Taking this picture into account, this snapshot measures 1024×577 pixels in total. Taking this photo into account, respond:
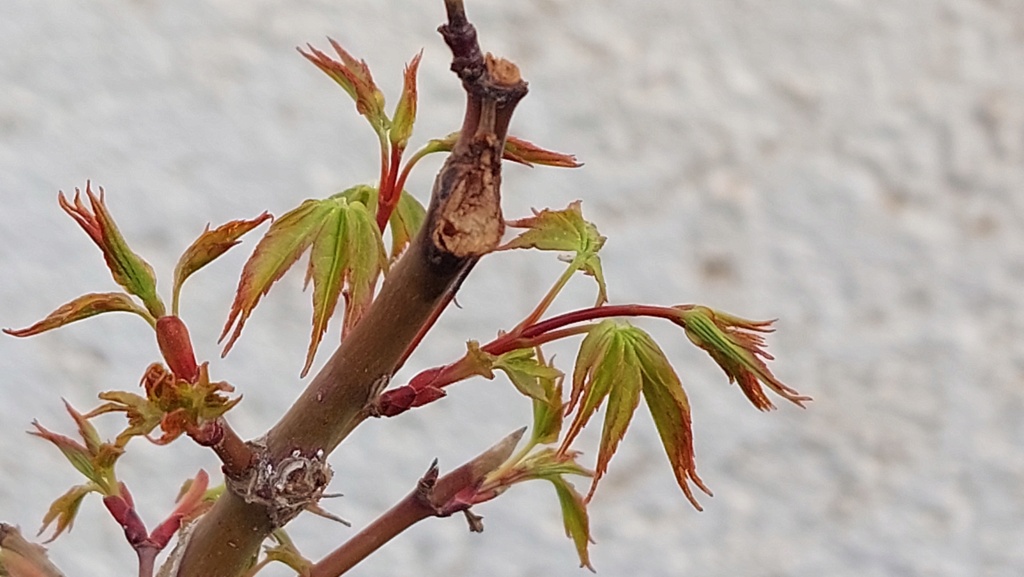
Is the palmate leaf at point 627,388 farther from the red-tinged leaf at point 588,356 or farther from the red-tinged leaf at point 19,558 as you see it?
the red-tinged leaf at point 19,558

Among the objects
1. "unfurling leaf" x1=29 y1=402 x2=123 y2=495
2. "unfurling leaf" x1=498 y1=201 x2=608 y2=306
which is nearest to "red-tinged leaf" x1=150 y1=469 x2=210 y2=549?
"unfurling leaf" x1=29 y1=402 x2=123 y2=495

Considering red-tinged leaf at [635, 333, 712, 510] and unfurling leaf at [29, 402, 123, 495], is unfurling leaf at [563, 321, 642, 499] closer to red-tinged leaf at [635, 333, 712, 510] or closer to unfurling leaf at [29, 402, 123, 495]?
red-tinged leaf at [635, 333, 712, 510]

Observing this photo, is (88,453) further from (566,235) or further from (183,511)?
(566,235)

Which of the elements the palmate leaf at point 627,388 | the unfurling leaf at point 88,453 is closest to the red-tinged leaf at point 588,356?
the palmate leaf at point 627,388

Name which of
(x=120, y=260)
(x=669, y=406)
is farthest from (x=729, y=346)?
(x=120, y=260)

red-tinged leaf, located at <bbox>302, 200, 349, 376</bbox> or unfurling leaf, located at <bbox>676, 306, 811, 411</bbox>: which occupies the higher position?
unfurling leaf, located at <bbox>676, 306, 811, 411</bbox>

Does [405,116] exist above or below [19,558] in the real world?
above

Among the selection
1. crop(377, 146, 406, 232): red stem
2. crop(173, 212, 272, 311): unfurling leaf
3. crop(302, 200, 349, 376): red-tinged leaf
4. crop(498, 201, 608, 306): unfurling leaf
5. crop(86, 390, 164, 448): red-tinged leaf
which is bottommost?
crop(86, 390, 164, 448): red-tinged leaf
